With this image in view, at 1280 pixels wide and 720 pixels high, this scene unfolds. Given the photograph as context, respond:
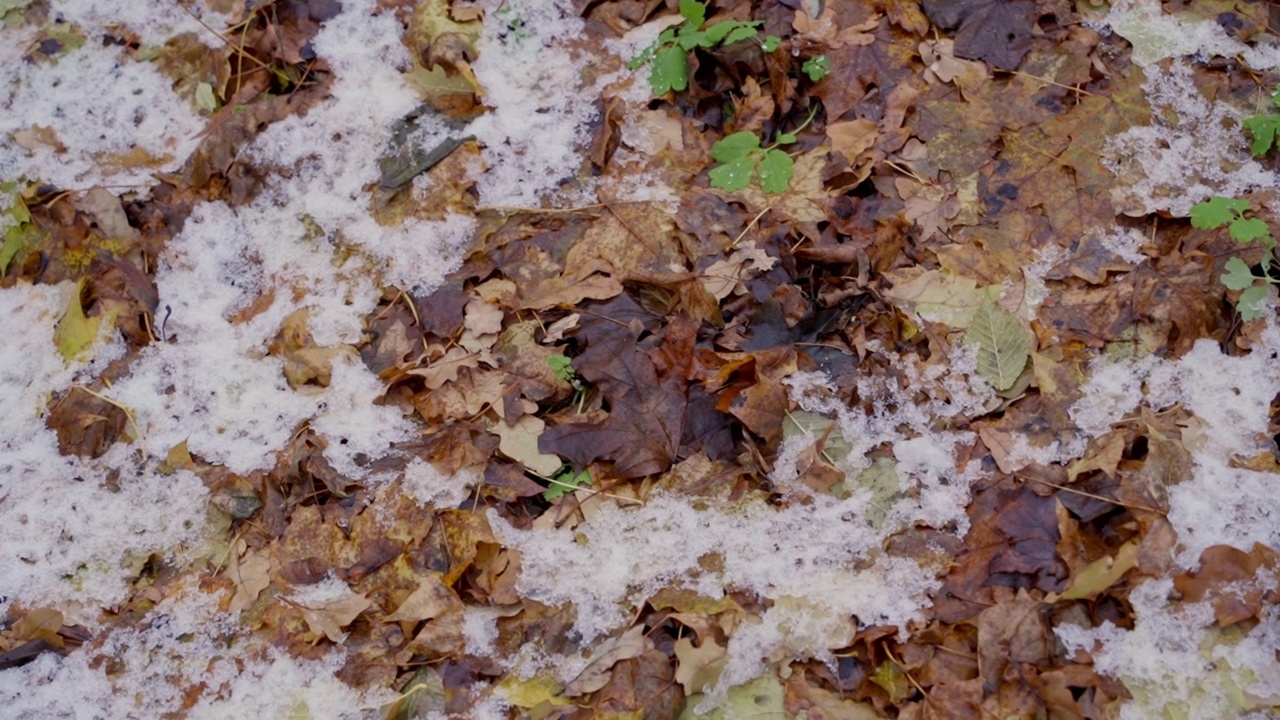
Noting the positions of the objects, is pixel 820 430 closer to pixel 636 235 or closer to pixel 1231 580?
pixel 636 235

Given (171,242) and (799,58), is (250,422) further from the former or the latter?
(799,58)

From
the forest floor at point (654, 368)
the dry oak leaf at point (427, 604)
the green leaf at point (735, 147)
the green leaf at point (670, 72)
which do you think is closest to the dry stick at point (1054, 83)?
the forest floor at point (654, 368)

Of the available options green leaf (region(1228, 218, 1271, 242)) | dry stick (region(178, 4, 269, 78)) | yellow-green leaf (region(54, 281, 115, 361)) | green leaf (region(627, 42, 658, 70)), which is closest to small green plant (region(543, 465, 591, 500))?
green leaf (region(627, 42, 658, 70))

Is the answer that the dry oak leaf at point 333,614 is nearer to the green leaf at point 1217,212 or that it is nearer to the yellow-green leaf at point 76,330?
the yellow-green leaf at point 76,330

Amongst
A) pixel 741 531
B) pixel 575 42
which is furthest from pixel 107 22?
pixel 741 531

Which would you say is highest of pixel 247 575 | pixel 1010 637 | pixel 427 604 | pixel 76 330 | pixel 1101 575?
pixel 1101 575

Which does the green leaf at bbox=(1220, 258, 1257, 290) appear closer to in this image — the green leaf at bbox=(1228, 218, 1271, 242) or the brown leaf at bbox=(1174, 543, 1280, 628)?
the green leaf at bbox=(1228, 218, 1271, 242)

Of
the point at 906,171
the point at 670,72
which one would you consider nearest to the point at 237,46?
the point at 670,72
